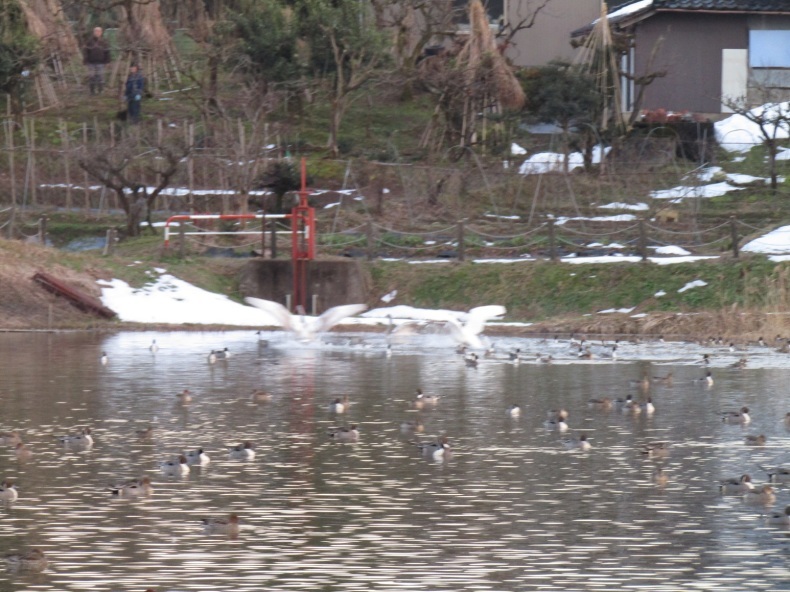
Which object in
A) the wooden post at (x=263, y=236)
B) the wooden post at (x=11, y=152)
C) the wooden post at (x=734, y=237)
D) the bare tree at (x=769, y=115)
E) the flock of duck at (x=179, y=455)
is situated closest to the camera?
the flock of duck at (x=179, y=455)

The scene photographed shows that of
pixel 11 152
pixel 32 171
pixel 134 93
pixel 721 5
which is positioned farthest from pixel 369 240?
pixel 721 5

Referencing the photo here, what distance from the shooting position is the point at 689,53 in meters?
42.0

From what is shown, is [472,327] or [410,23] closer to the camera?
[472,327]

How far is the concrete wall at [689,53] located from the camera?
41.7 metres

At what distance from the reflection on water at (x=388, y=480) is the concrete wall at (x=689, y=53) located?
68.1ft

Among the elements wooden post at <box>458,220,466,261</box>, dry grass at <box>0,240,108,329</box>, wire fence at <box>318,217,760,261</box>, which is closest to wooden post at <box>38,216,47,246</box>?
dry grass at <box>0,240,108,329</box>

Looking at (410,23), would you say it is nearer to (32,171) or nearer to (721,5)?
(721,5)

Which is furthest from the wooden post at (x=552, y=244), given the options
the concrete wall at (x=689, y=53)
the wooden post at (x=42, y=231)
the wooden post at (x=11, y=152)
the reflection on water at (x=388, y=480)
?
the concrete wall at (x=689, y=53)

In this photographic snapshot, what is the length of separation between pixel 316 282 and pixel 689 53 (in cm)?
1694

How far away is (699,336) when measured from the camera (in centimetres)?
2619

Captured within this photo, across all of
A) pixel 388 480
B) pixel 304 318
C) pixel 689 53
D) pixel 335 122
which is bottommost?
pixel 388 480

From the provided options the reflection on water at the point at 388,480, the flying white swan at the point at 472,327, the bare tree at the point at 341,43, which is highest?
the bare tree at the point at 341,43

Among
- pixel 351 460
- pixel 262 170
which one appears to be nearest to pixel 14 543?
pixel 351 460

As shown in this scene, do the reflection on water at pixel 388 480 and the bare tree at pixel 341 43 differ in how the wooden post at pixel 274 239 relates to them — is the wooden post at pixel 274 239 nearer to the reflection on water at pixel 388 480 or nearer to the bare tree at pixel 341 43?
the reflection on water at pixel 388 480
